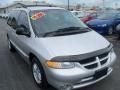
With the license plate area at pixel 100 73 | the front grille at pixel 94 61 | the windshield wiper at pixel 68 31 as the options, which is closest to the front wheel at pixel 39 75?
the windshield wiper at pixel 68 31

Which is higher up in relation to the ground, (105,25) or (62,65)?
(62,65)

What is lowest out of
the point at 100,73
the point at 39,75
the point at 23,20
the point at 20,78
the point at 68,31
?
the point at 20,78

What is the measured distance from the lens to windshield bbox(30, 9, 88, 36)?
5.60 meters

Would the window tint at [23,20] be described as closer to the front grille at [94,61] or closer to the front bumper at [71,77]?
the front bumper at [71,77]

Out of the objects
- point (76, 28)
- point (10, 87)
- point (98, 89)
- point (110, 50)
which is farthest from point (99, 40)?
point (10, 87)

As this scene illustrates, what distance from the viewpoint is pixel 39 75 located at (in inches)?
203

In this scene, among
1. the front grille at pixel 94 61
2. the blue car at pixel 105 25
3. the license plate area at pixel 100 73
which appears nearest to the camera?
the front grille at pixel 94 61

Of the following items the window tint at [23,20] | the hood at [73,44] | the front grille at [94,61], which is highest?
the window tint at [23,20]

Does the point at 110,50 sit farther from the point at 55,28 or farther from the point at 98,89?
the point at 55,28

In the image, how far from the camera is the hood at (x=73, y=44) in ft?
15.2

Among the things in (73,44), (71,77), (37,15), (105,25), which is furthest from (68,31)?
(105,25)

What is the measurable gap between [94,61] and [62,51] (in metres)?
0.68

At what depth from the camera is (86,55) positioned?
453cm

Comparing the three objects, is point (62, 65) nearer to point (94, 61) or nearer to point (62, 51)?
point (62, 51)
